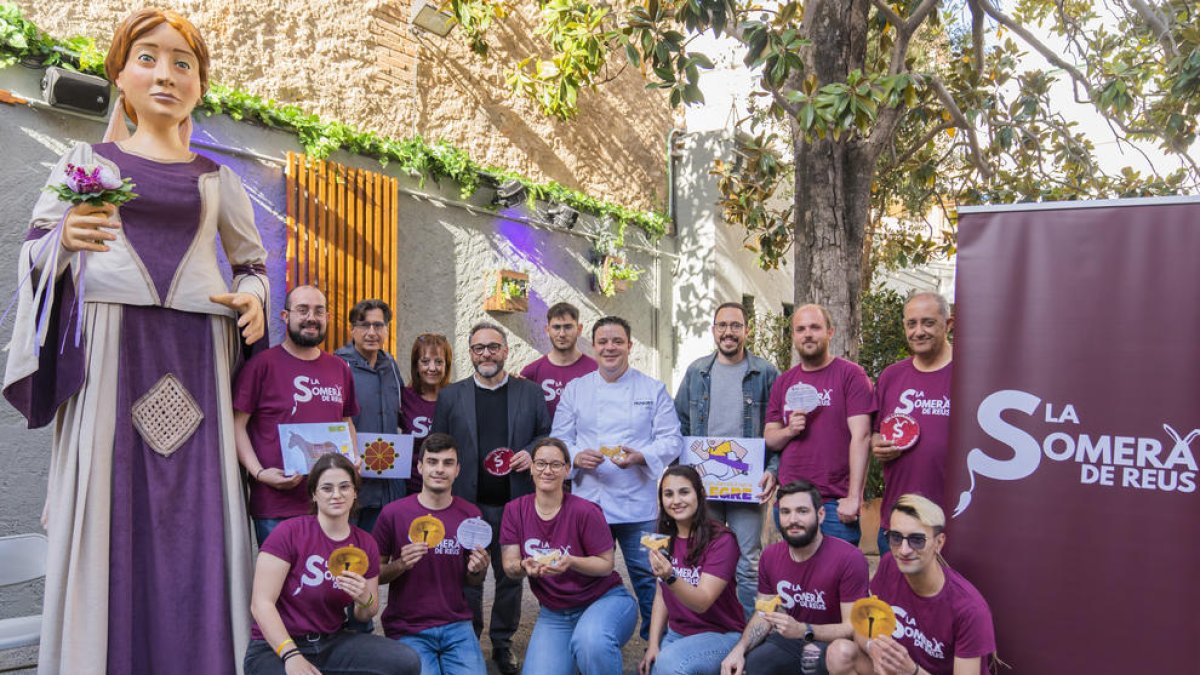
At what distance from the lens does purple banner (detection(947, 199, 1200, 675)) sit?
288cm

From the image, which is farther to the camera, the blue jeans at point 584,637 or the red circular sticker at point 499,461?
the red circular sticker at point 499,461

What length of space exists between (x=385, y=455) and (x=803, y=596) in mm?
2270

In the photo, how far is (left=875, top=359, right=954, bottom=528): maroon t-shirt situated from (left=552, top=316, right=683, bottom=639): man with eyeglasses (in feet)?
3.70

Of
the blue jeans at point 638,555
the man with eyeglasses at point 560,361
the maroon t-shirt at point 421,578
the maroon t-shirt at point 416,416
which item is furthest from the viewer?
the man with eyeglasses at point 560,361

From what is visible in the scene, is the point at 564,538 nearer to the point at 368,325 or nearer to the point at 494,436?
the point at 494,436

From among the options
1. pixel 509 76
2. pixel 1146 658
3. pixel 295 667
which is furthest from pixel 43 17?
pixel 1146 658

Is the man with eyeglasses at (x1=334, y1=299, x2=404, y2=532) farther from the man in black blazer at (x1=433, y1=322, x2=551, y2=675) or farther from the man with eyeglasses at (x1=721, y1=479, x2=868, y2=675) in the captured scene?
the man with eyeglasses at (x1=721, y1=479, x2=868, y2=675)

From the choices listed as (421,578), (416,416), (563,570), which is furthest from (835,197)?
(421,578)

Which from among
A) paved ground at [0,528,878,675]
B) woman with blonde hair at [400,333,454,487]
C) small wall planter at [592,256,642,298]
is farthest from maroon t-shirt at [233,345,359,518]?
small wall planter at [592,256,642,298]

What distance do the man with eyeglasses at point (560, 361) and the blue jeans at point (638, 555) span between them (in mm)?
910

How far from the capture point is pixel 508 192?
8719mm

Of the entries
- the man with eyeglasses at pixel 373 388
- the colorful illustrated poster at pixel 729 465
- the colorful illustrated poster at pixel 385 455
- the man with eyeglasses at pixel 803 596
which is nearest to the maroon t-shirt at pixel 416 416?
the man with eyeglasses at pixel 373 388

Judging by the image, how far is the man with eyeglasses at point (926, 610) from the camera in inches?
124

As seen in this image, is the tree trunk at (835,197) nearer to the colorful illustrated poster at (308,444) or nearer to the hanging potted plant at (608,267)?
the colorful illustrated poster at (308,444)
